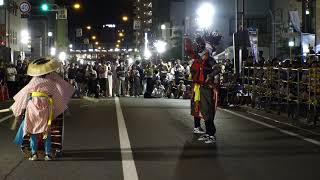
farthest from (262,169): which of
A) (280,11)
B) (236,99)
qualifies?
(280,11)

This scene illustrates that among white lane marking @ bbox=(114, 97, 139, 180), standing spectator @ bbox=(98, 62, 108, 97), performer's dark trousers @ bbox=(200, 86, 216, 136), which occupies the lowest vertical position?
white lane marking @ bbox=(114, 97, 139, 180)

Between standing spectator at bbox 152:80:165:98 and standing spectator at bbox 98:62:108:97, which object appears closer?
standing spectator at bbox 152:80:165:98

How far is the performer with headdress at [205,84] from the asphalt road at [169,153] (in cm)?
56

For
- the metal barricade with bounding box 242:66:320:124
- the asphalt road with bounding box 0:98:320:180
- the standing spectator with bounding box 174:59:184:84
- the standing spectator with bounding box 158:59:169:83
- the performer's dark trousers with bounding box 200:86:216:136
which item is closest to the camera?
the asphalt road with bounding box 0:98:320:180

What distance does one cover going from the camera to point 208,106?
12289 mm

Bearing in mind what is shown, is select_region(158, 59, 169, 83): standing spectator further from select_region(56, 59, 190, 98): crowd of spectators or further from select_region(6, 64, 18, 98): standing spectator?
select_region(6, 64, 18, 98): standing spectator

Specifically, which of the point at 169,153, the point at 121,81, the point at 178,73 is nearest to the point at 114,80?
the point at 121,81

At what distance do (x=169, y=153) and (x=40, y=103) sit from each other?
101 inches

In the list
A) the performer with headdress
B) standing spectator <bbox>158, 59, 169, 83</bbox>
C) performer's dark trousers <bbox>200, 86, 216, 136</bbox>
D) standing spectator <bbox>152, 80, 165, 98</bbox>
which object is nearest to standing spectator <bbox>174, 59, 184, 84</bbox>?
standing spectator <bbox>158, 59, 169, 83</bbox>

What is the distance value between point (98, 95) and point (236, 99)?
927 centimetres

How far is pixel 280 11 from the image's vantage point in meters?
51.3

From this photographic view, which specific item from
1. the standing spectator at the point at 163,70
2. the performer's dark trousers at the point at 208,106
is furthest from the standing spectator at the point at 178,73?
the performer's dark trousers at the point at 208,106

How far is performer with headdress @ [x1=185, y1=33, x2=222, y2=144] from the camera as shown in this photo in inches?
484

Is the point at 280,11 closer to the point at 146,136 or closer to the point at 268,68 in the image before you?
the point at 268,68
